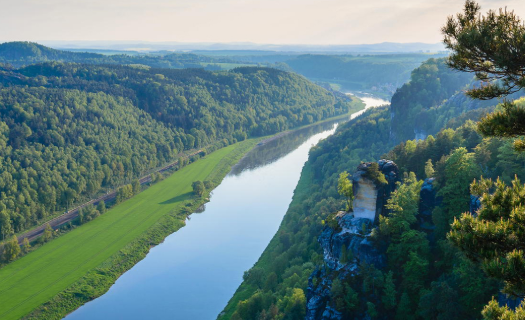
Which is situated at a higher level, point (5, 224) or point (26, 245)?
point (5, 224)

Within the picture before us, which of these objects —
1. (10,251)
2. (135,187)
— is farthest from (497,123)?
(135,187)

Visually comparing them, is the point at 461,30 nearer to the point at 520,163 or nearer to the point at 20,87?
the point at 520,163

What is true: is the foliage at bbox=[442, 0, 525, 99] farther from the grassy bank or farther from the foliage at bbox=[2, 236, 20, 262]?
the foliage at bbox=[2, 236, 20, 262]

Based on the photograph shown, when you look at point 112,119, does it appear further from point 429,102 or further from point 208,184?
point 429,102

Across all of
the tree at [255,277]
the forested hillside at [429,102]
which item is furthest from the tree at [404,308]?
the forested hillside at [429,102]

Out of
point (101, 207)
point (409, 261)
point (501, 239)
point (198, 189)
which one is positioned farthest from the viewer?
point (198, 189)

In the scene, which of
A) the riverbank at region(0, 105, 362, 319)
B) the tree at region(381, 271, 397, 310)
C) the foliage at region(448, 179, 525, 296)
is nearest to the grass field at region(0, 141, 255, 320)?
the riverbank at region(0, 105, 362, 319)
